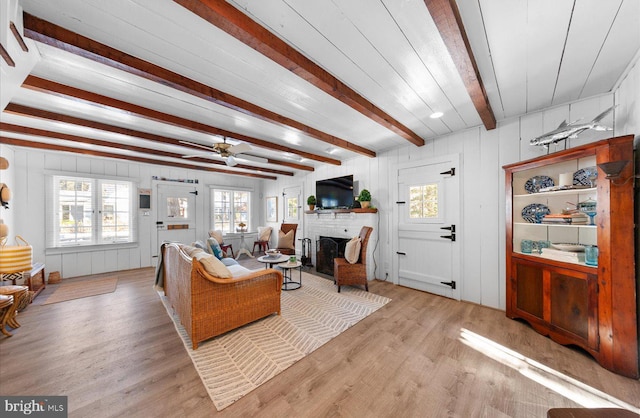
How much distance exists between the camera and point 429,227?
11.5ft

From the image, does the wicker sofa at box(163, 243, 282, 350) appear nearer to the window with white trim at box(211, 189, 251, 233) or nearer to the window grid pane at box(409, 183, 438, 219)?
the window grid pane at box(409, 183, 438, 219)

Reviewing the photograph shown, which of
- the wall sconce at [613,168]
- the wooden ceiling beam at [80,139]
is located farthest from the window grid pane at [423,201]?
the wooden ceiling beam at [80,139]

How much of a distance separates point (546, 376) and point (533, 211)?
1.68m

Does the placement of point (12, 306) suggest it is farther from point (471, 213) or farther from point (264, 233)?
point (471, 213)

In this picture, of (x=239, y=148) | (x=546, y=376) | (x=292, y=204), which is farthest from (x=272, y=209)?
(x=546, y=376)

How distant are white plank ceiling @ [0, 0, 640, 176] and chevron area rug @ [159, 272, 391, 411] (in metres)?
2.28

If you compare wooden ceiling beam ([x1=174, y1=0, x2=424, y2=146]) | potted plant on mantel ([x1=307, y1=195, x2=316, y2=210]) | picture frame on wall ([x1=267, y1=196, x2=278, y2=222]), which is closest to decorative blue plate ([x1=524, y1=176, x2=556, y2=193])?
wooden ceiling beam ([x1=174, y1=0, x2=424, y2=146])

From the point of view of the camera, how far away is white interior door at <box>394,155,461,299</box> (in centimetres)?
326

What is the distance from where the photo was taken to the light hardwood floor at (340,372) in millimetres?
1463

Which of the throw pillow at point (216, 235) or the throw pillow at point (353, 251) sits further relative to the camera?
the throw pillow at point (216, 235)

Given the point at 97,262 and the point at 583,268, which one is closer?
the point at 583,268

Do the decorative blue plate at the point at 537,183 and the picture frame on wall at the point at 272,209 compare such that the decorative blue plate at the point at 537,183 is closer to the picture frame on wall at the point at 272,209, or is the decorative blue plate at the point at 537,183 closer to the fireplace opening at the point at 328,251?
the fireplace opening at the point at 328,251

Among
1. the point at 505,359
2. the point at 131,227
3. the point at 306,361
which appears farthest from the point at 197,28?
the point at 131,227

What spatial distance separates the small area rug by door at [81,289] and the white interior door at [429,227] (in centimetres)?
496
